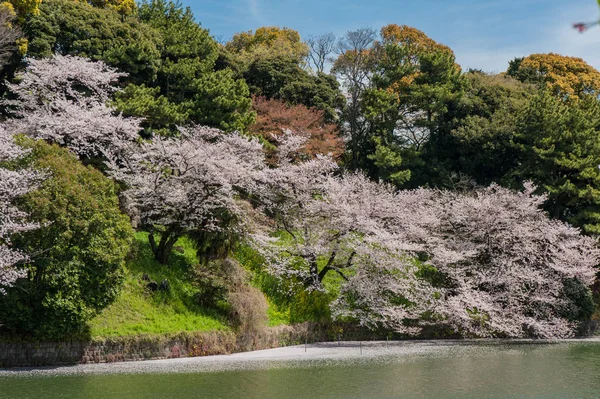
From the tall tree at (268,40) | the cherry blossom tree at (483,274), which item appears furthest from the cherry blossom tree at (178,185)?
the tall tree at (268,40)

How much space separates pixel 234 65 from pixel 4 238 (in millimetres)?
24442

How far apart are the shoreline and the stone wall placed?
16.3 inches

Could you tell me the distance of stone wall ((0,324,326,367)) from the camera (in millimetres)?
17750

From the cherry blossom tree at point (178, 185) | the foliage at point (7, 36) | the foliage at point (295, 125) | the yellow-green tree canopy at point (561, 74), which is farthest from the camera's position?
the yellow-green tree canopy at point (561, 74)

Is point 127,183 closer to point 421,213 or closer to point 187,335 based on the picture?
point 187,335

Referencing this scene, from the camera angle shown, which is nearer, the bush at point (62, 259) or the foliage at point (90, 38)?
the bush at point (62, 259)

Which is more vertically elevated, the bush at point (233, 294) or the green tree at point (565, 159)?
the green tree at point (565, 159)

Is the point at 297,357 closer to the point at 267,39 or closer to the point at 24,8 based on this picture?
the point at 24,8

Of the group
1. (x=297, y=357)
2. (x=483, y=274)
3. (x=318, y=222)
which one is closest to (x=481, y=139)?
(x=483, y=274)

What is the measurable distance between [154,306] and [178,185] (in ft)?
16.3

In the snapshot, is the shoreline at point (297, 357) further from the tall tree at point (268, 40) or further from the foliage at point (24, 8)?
the tall tree at point (268, 40)

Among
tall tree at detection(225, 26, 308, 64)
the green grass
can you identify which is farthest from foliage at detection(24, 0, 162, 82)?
tall tree at detection(225, 26, 308, 64)

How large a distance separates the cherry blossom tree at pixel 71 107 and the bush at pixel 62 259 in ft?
17.1

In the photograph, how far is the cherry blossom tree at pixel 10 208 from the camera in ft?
53.7
